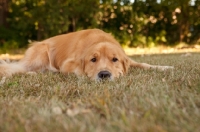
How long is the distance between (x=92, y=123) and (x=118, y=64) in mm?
2353

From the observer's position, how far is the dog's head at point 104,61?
378cm

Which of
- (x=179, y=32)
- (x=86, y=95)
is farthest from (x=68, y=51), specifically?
(x=179, y=32)

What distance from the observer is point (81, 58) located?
14.1 ft

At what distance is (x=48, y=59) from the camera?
515 cm

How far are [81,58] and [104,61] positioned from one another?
51cm

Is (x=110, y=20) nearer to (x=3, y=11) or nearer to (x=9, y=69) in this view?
(x=3, y=11)

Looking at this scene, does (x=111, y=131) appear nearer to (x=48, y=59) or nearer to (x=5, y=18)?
(x=48, y=59)

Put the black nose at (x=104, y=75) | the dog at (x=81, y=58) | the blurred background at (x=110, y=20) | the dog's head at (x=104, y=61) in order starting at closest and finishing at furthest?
the black nose at (x=104, y=75) < the dog's head at (x=104, y=61) < the dog at (x=81, y=58) < the blurred background at (x=110, y=20)

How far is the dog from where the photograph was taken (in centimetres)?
390

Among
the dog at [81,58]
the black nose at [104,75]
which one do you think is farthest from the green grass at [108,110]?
the dog at [81,58]

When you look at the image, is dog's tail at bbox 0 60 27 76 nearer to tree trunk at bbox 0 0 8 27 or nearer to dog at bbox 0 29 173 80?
dog at bbox 0 29 173 80

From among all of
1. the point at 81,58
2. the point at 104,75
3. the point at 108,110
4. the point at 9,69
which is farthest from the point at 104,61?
the point at 108,110

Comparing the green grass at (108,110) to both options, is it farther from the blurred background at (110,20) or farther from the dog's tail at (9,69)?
the blurred background at (110,20)

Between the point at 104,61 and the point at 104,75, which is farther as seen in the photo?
the point at 104,61
